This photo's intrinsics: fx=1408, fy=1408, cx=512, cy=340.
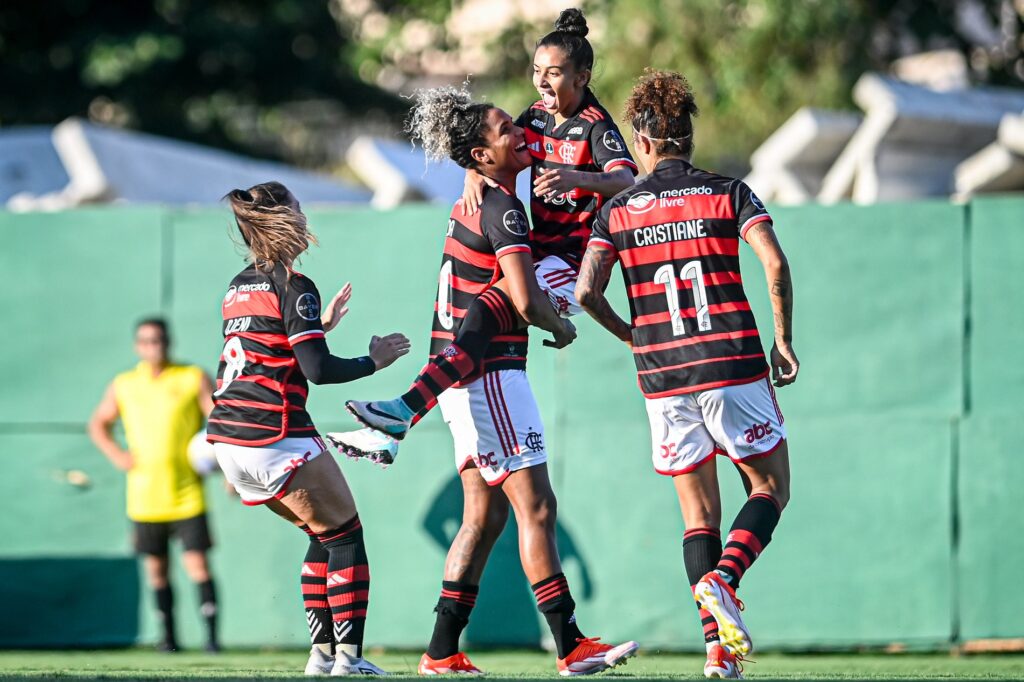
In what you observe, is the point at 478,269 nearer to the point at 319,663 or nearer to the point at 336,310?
the point at 336,310

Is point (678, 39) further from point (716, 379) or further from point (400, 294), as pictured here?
A: point (716, 379)

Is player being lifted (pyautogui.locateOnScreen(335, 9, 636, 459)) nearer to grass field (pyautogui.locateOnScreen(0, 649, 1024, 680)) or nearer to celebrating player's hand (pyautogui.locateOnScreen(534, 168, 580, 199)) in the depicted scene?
celebrating player's hand (pyautogui.locateOnScreen(534, 168, 580, 199))

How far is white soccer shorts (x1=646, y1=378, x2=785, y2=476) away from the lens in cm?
563

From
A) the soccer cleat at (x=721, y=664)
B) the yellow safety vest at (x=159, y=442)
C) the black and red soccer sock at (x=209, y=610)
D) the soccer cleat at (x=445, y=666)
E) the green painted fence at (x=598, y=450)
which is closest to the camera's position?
the soccer cleat at (x=721, y=664)

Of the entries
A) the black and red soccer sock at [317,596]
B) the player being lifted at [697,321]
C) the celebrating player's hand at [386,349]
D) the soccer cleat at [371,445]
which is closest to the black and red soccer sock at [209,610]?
the black and red soccer sock at [317,596]

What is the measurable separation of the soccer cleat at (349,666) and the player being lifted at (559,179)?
3.18 feet

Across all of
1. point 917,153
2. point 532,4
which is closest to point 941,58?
point 532,4

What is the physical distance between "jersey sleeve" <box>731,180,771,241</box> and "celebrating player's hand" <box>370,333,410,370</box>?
153 centimetres

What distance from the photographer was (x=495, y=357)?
5.98 m

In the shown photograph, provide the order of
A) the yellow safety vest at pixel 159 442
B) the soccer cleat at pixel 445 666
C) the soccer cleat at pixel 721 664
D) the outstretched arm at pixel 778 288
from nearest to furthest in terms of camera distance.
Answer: the soccer cleat at pixel 721 664 → the outstretched arm at pixel 778 288 → the soccer cleat at pixel 445 666 → the yellow safety vest at pixel 159 442

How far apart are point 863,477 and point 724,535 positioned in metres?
0.98

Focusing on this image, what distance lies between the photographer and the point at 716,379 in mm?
5613

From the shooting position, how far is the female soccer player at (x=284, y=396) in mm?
5867

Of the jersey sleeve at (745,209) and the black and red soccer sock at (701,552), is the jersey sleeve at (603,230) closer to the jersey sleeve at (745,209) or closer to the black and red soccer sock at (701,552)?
the jersey sleeve at (745,209)
